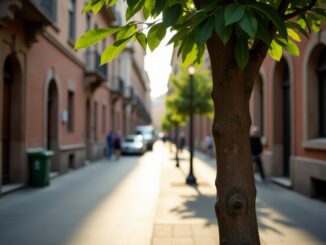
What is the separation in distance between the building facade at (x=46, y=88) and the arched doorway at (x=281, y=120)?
7698mm

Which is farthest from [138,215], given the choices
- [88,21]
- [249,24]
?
[88,21]

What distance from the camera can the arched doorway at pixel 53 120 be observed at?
15336 mm

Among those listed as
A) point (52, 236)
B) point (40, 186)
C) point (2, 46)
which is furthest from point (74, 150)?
point (52, 236)

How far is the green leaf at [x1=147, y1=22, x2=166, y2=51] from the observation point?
289 centimetres

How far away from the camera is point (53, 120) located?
15539 mm

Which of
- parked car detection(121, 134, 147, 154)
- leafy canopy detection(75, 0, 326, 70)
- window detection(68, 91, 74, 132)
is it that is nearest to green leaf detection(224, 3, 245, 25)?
leafy canopy detection(75, 0, 326, 70)

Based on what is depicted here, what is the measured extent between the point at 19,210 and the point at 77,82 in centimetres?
1136

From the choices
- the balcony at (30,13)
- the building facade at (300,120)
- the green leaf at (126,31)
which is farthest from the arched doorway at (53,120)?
the green leaf at (126,31)

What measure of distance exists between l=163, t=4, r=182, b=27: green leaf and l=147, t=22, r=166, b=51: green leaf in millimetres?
213

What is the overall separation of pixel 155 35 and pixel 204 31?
2.37 feet

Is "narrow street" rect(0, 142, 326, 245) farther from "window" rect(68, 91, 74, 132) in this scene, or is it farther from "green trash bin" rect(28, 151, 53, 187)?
"window" rect(68, 91, 74, 132)

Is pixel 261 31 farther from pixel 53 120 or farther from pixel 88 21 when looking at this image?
pixel 88 21

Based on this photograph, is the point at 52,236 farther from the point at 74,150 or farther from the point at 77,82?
the point at 77,82

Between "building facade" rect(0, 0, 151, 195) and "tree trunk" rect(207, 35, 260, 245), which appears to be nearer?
"tree trunk" rect(207, 35, 260, 245)
